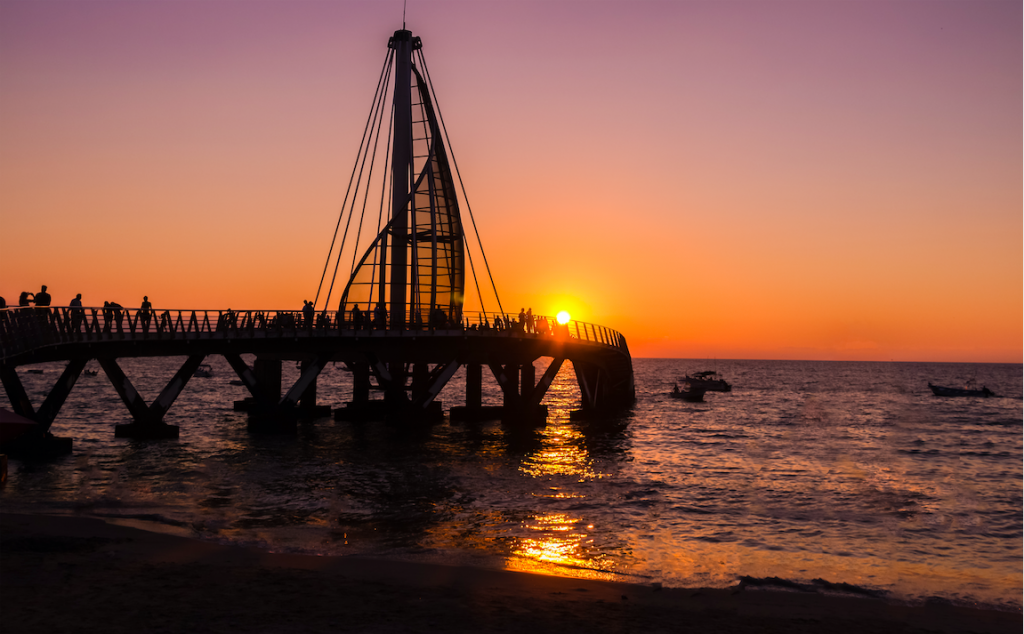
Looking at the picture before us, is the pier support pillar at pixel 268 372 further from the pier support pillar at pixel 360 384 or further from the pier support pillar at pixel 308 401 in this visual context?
the pier support pillar at pixel 360 384

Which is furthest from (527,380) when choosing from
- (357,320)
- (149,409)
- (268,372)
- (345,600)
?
(345,600)

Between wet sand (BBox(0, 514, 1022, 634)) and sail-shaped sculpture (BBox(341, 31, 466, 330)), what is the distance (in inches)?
1367

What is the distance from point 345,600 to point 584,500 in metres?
14.7

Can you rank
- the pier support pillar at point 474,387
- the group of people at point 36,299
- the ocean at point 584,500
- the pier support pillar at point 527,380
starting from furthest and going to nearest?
the pier support pillar at point 474,387, the pier support pillar at point 527,380, the group of people at point 36,299, the ocean at point 584,500

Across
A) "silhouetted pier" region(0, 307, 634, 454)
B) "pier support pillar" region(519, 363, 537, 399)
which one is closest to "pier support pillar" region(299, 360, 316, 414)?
"silhouetted pier" region(0, 307, 634, 454)

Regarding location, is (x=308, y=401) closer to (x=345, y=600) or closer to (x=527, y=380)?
(x=527, y=380)

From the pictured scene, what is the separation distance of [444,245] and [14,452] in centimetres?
3627

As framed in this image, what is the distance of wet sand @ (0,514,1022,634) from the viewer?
12.4 meters

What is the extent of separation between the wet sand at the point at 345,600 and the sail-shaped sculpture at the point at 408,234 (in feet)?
A: 114

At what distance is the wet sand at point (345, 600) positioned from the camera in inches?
488

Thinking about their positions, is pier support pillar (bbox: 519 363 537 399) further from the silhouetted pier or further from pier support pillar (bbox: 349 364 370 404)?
pier support pillar (bbox: 349 364 370 404)

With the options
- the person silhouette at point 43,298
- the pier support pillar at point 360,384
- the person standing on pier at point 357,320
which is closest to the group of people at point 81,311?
the person silhouette at point 43,298

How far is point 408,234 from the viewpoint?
56281 millimetres

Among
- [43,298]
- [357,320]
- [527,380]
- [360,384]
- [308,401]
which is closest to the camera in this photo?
[43,298]
